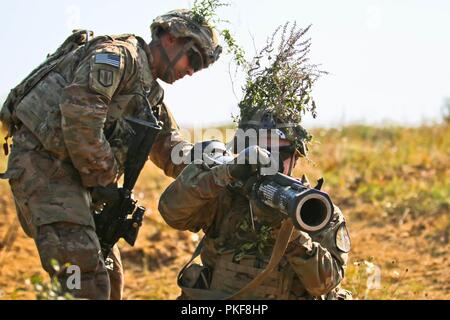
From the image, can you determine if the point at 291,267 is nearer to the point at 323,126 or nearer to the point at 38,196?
the point at 38,196

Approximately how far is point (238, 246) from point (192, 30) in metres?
1.26

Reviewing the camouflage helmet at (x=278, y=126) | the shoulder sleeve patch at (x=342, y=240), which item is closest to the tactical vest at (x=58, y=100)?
the camouflage helmet at (x=278, y=126)

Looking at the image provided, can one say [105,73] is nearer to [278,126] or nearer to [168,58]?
[168,58]

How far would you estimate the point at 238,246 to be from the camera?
5.75 metres

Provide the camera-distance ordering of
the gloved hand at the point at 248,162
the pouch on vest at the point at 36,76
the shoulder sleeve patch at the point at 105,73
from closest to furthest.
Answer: the gloved hand at the point at 248,162 < the shoulder sleeve patch at the point at 105,73 < the pouch on vest at the point at 36,76

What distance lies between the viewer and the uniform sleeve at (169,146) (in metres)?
6.53

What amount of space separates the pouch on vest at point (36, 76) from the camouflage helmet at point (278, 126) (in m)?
1.00

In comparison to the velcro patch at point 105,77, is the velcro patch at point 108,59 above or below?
above

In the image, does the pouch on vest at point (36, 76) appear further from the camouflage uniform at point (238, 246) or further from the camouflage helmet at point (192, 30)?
the camouflage uniform at point (238, 246)

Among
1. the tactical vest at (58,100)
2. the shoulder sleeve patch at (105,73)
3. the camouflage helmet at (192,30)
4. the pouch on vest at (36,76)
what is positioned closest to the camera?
the shoulder sleeve patch at (105,73)

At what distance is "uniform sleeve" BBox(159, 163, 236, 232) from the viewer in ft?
18.2

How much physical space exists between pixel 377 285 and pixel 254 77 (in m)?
2.39
